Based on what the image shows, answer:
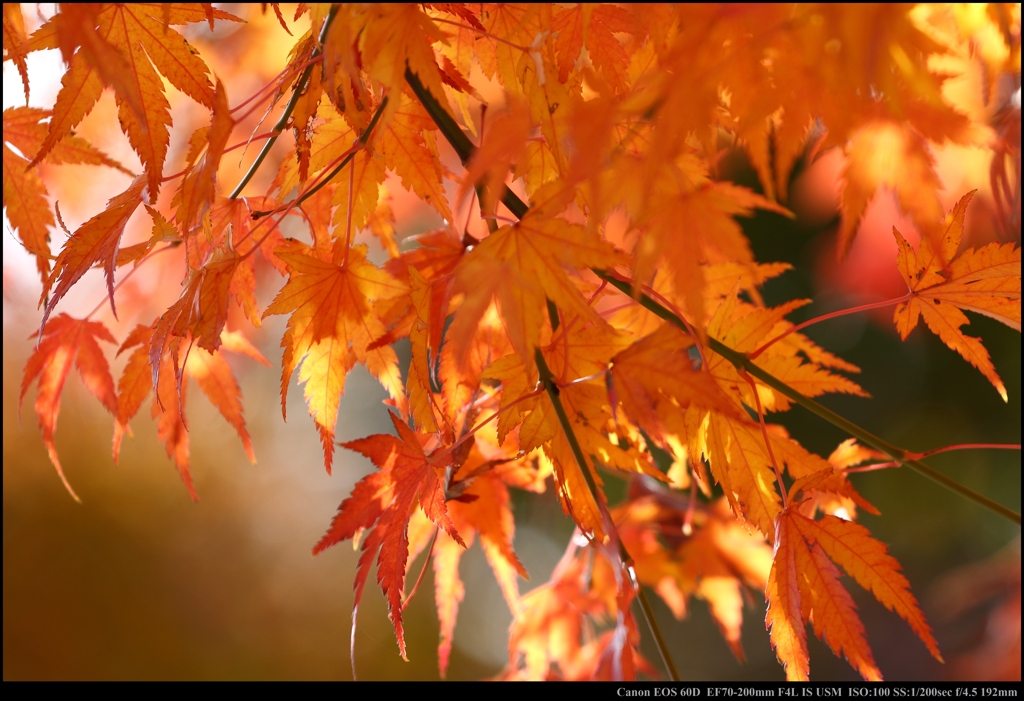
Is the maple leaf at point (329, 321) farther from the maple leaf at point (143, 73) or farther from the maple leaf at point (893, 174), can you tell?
the maple leaf at point (893, 174)

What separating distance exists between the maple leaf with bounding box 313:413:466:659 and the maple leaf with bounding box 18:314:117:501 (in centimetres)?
33

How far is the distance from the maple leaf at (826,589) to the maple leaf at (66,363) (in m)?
0.71

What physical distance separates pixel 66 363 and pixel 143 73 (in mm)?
405

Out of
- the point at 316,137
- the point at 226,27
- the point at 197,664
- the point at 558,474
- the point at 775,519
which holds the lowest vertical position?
the point at 197,664

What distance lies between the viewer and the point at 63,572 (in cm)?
306

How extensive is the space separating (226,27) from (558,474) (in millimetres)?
1315

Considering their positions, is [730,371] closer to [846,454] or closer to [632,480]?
[846,454]

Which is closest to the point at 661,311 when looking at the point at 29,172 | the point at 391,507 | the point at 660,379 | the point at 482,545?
the point at 660,379

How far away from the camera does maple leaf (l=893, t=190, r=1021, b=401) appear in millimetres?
578

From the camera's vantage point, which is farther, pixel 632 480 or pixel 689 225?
pixel 632 480

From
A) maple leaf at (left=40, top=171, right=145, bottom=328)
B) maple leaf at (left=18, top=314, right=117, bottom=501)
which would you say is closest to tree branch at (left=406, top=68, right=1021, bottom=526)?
maple leaf at (left=40, top=171, right=145, bottom=328)

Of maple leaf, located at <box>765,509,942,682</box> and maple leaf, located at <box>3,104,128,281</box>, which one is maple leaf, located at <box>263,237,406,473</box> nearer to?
maple leaf, located at <box>3,104,128,281</box>

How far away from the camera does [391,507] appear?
638 millimetres

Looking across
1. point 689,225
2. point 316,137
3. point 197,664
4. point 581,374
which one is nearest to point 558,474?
point 581,374
